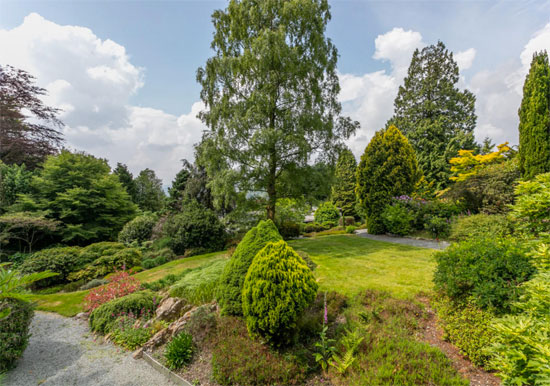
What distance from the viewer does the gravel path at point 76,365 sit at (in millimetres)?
3412

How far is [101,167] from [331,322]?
1817 centimetres

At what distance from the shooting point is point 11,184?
520 inches

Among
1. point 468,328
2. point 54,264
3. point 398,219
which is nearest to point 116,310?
point 468,328

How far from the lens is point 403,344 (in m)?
3.11

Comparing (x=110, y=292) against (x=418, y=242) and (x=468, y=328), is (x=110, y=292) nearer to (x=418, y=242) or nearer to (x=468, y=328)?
(x=468, y=328)

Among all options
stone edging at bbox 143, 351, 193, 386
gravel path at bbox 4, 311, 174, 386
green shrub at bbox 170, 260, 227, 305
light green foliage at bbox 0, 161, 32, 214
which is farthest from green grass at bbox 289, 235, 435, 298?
light green foliage at bbox 0, 161, 32, 214

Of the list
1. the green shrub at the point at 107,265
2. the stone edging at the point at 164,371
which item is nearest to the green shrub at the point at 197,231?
the green shrub at the point at 107,265

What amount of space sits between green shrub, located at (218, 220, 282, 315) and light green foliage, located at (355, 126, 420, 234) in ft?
31.5

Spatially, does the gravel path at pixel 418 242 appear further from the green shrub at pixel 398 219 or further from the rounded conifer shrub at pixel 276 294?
the rounded conifer shrub at pixel 276 294

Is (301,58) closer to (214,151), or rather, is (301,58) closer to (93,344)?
(214,151)

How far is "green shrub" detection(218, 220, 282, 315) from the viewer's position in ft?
13.1

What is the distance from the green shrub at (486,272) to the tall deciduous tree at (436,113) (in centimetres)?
1816

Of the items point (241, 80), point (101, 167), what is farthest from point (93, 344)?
point (101, 167)

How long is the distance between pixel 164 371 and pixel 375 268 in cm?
549
